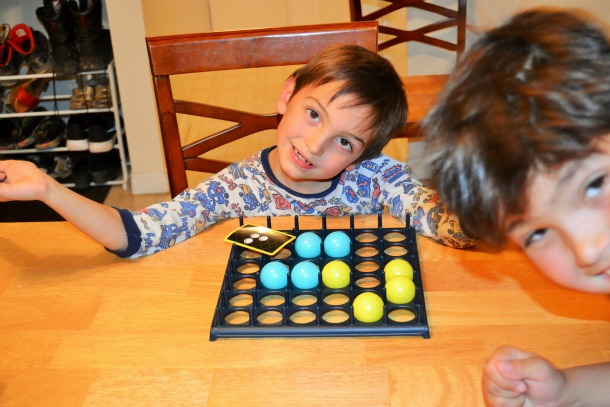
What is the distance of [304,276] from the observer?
3.34ft

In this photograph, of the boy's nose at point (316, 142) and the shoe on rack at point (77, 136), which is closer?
the boy's nose at point (316, 142)

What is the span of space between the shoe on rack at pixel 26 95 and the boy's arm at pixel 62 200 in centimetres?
204

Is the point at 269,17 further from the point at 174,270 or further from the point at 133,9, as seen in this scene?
the point at 174,270

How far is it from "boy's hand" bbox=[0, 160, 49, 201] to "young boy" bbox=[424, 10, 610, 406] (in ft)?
2.26

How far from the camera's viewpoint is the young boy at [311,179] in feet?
3.76

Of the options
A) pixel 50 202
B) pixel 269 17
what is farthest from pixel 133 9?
pixel 50 202

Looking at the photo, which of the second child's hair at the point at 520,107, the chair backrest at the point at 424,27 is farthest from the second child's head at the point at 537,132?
the chair backrest at the point at 424,27

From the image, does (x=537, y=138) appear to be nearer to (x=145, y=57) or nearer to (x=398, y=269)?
(x=398, y=269)

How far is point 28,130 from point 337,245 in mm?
2481

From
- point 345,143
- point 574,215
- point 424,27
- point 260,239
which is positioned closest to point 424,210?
point 345,143

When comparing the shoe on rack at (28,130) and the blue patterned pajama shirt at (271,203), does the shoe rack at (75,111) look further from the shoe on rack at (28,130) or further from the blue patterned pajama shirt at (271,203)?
the blue patterned pajama shirt at (271,203)

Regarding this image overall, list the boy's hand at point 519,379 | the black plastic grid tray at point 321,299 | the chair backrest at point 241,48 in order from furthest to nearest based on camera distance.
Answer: the chair backrest at point 241,48
the black plastic grid tray at point 321,299
the boy's hand at point 519,379

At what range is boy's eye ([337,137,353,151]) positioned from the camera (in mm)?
1304

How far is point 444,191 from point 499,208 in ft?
0.20
